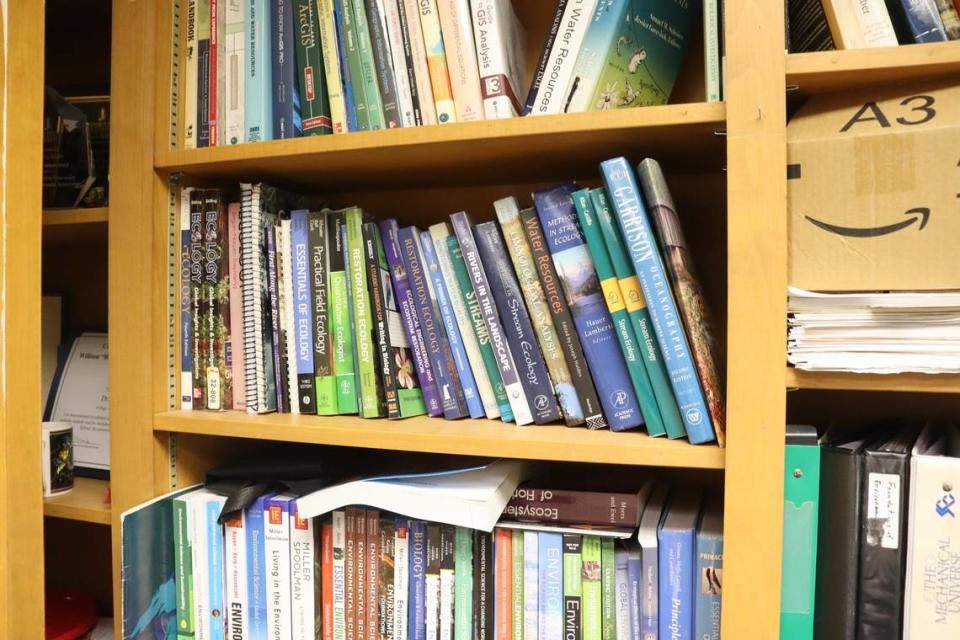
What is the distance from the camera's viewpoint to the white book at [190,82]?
955mm

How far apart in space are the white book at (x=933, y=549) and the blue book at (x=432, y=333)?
0.54 meters

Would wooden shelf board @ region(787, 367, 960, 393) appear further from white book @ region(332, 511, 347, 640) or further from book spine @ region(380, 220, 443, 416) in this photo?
white book @ region(332, 511, 347, 640)

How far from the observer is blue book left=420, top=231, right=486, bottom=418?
89 centimetres

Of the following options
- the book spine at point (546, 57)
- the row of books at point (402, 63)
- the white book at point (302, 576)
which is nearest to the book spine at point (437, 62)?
the row of books at point (402, 63)

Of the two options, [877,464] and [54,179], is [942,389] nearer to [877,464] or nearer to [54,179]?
[877,464]

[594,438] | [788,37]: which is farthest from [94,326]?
[788,37]

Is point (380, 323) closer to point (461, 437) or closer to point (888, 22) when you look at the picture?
point (461, 437)

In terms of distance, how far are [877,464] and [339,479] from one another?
69 cm

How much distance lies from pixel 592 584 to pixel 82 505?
79cm

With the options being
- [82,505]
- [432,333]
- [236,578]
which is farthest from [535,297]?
[82,505]

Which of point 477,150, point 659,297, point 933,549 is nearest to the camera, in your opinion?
point 933,549

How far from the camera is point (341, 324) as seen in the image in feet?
3.01

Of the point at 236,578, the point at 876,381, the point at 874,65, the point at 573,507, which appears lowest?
the point at 236,578

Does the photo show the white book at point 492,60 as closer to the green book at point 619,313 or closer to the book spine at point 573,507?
the green book at point 619,313
